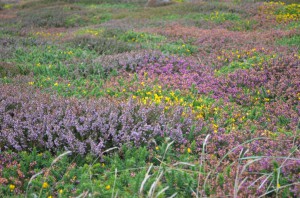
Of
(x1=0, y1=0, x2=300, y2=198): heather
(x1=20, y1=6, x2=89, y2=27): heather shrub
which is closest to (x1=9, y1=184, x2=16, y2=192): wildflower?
(x1=0, y1=0, x2=300, y2=198): heather

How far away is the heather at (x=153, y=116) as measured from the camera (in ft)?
12.1

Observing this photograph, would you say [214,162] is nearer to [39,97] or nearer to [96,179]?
[96,179]

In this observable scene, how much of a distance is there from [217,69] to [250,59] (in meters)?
0.95

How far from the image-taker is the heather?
3680 millimetres

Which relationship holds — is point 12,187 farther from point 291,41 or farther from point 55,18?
point 55,18

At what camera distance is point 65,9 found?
24656 millimetres

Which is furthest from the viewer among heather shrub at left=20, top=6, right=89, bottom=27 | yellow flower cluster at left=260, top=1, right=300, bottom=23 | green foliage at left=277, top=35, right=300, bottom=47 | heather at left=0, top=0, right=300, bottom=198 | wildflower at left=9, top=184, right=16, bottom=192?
heather shrub at left=20, top=6, right=89, bottom=27

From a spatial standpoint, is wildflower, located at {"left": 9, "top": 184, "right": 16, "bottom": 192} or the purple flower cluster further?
the purple flower cluster

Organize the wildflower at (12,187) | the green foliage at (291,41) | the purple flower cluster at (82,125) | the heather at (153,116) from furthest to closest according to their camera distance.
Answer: the green foliage at (291,41) → the purple flower cluster at (82,125) → the wildflower at (12,187) → the heather at (153,116)

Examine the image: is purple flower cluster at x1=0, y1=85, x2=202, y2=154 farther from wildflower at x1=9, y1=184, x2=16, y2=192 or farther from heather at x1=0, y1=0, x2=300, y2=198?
wildflower at x1=9, y1=184, x2=16, y2=192

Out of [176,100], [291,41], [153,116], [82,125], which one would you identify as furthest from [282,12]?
[82,125]

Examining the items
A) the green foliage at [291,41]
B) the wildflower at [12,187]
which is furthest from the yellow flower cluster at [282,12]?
the wildflower at [12,187]

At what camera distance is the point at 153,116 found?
5191 millimetres

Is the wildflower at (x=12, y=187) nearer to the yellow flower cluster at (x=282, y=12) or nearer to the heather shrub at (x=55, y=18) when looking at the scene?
the yellow flower cluster at (x=282, y=12)
